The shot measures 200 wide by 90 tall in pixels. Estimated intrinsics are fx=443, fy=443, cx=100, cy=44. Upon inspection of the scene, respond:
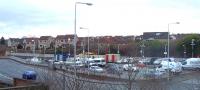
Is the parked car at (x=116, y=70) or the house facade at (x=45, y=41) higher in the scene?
the house facade at (x=45, y=41)

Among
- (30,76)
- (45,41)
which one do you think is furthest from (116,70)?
(45,41)

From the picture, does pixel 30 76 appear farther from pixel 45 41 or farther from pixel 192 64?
pixel 45 41

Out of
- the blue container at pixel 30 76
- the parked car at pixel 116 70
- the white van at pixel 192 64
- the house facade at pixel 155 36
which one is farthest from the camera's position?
the house facade at pixel 155 36

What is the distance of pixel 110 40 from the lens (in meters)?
131

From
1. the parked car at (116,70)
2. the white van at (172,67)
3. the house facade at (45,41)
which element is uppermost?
the house facade at (45,41)

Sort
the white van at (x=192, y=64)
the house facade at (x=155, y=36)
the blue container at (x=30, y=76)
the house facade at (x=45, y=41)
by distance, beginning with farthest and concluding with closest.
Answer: the house facade at (x=45, y=41) → the house facade at (x=155, y=36) → the white van at (x=192, y=64) → the blue container at (x=30, y=76)

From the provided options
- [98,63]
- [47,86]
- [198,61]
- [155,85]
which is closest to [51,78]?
[47,86]

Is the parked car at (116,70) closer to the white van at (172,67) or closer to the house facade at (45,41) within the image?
the white van at (172,67)

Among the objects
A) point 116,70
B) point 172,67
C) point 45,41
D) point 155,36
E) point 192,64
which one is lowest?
point 172,67

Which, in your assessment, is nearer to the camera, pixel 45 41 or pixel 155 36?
pixel 155 36

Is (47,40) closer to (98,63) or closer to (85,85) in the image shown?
(98,63)

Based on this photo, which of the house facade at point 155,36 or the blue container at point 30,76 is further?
the house facade at point 155,36

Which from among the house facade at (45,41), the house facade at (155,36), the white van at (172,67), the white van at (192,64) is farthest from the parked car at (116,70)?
the house facade at (45,41)

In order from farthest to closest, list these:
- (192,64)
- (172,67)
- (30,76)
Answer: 1. (192,64)
2. (172,67)
3. (30,76)
